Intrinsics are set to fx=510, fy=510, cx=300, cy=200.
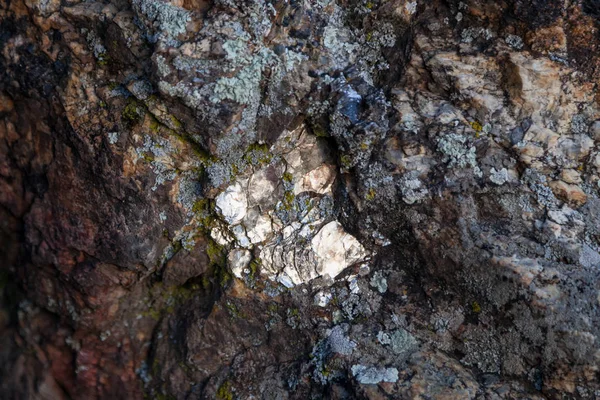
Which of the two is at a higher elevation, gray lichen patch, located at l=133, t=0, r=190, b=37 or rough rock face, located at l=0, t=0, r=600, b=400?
gray lichen patch, located at l=133, t=0, r=190, b=37

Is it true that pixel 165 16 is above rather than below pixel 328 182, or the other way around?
above

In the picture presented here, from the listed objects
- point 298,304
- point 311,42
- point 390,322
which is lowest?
point 390,322

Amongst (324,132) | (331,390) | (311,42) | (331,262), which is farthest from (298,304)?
(311,42)

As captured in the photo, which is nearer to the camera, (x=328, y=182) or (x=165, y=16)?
(x=165, y=16)

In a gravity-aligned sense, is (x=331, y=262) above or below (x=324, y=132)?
below

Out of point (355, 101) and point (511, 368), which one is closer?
point (511, 368)

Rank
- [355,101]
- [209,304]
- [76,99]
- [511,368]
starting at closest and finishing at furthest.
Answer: [511,368] → [355,101] → [76,99] → [209,304]

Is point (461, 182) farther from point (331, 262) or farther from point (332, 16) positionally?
point (332, 16)

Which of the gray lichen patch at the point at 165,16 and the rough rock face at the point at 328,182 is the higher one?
the gray lichen patch at the point at 165,16
